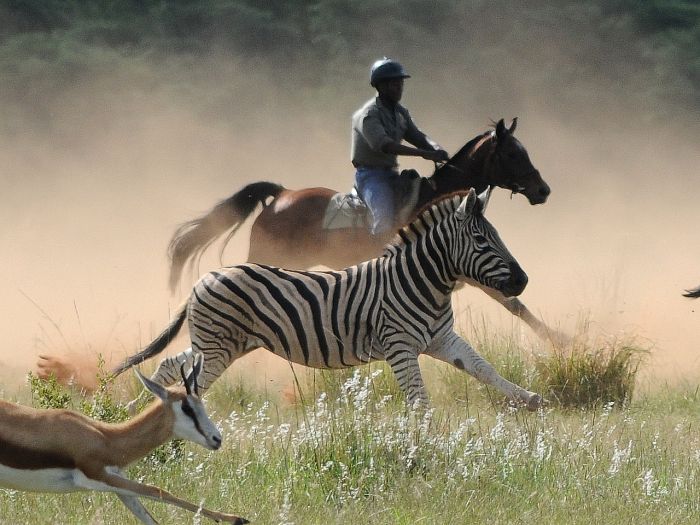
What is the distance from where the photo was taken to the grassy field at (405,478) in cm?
639

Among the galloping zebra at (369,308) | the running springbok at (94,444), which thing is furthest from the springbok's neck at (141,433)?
the galloping zebra at (369,308)

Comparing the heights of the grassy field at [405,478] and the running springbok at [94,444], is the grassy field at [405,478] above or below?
below

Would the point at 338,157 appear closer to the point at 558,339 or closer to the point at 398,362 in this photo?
the point at 558,339

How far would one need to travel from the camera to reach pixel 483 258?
9.03 m

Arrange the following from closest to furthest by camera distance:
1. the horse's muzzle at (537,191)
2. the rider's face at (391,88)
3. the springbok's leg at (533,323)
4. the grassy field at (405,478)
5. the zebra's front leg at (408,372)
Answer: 1. the grassy field at (405,478)
2. the zebra's front leg at (408,372)
3. the springbok's leg at (533,323)
4. the rider's face at (391,88)
5. the horse's muzzle at (537,191)

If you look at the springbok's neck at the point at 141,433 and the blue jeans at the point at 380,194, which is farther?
the blue jeans at the point at 380,194

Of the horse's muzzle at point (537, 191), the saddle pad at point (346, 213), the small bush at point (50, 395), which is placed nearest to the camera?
the small bush at point (50, 395)

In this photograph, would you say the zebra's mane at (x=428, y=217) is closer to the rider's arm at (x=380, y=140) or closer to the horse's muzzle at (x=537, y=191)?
the rider's arm at (x=380, y=140)

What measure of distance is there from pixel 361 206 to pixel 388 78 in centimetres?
129

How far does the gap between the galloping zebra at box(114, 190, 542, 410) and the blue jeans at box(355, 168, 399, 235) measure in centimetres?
328

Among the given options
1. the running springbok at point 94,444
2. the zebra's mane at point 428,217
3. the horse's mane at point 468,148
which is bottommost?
the running springbok at point 94,444

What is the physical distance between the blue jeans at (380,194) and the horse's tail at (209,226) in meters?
2.02

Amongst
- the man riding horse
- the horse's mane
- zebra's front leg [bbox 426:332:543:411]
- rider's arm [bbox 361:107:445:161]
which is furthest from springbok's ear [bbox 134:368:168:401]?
the horse's mane

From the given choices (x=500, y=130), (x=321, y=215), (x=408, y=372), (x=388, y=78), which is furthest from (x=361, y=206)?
(x=408, y=372)
